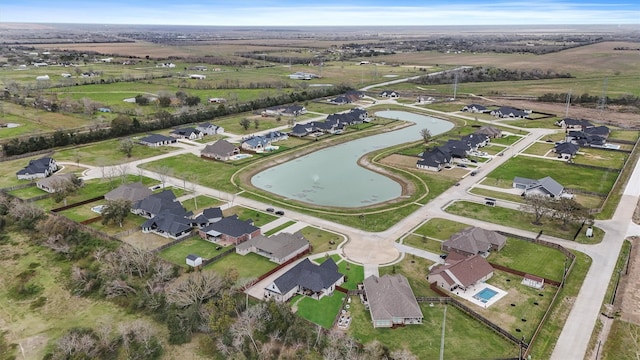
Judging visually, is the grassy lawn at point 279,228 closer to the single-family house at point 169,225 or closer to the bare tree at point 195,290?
the single-family house at point 169,225

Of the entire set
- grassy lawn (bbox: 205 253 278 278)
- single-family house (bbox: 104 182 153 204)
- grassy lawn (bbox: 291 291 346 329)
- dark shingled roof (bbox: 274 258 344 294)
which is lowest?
grassy lawn (bbox: 291 291 346 329)

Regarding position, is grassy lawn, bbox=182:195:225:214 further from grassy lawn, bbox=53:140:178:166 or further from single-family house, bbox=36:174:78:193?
grassy lawn, bbox=53:140:178:166

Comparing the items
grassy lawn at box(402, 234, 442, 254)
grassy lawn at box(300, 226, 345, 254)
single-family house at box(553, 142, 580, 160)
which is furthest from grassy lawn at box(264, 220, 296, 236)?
single-family house at box(553, 142, 580, 160)

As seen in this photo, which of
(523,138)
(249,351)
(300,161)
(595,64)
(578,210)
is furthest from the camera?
(595,64)

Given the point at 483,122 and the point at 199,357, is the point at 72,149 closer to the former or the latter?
the point at 199,357

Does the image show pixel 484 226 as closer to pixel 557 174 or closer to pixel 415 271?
pixel 415 271

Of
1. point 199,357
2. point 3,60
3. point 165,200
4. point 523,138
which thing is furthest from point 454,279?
point 3,60
